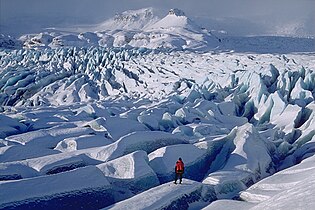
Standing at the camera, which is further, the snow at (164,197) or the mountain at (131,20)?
the mountain at (131,20)

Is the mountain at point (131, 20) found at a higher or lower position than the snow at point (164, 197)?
lower

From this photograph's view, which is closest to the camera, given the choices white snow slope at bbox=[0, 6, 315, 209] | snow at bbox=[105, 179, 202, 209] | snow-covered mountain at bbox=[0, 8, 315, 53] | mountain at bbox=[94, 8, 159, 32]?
snow at bbox=[105, 179, 202, 209]

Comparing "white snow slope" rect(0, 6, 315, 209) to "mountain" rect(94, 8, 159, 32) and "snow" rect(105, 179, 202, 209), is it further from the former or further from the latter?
"mountain" rect(94, 8, 159, 32)

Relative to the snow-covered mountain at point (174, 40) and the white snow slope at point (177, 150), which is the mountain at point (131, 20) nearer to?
the snow-covered mountain at point (174, 40)

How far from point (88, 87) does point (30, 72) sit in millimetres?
4740

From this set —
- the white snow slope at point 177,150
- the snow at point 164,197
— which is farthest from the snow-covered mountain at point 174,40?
the snow at point 164,197

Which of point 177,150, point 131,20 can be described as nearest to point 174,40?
point 177,150

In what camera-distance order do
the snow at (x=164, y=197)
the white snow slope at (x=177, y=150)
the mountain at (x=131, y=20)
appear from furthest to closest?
the mountain at (x=131, y=20), the white snow slope at (x=177, y=150), the snow at (x=164, y=197)

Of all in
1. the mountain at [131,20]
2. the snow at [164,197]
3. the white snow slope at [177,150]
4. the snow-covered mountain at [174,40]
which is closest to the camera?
the snow at [164,197]

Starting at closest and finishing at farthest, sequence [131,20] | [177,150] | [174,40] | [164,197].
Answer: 1. [164,197]
2. [177,150]
3. [174,40]
4. [131,20]

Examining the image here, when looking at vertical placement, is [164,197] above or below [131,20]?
above

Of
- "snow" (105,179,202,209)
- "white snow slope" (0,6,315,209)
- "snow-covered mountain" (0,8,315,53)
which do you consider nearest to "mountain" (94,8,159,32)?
"snow-covered mountain" (0,8,315,53)

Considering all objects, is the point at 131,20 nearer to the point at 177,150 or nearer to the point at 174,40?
the point at 174,40

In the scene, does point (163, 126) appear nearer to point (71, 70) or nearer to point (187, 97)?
point (187, 97)
